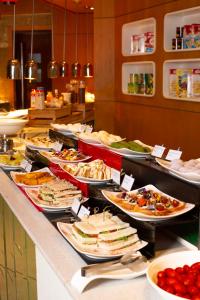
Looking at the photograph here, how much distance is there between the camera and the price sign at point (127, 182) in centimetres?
229

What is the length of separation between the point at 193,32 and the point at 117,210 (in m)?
→ 2.83

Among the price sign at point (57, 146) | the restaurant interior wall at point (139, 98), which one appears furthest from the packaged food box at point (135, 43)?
the price sign at point (57, 146)

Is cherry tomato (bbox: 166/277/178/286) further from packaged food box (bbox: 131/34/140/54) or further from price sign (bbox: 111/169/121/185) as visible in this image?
packaged food box (bbox: 131/34/140/54)

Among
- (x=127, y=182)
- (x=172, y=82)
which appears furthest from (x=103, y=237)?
(x=172, y=82)

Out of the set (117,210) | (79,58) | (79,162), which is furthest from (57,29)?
(117,210)

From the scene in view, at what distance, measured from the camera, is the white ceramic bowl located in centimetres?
418

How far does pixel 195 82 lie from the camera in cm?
445

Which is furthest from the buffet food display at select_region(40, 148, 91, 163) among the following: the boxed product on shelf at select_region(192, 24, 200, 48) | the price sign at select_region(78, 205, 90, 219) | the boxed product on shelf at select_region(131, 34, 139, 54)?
the boxed product on shelf at select_region(131, 34, 139, 54)

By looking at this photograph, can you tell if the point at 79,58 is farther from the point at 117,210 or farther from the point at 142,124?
the point at 117,210

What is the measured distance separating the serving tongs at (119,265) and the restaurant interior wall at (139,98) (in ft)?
9.38

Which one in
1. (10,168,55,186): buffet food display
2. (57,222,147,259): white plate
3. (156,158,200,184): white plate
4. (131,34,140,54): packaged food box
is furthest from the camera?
(131,34,140,54): packaged food box

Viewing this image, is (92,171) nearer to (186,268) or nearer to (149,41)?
(186,268)

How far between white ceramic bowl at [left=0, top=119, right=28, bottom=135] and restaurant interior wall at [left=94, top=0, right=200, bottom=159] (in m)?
1.60

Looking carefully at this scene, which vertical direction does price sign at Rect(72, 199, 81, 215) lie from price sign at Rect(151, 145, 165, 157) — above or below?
below
